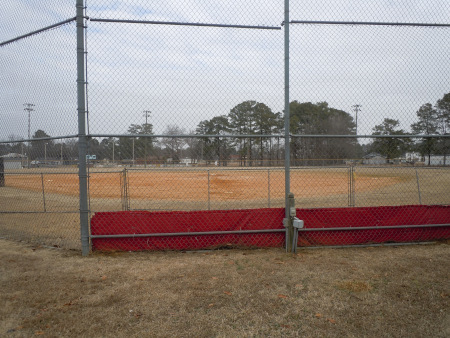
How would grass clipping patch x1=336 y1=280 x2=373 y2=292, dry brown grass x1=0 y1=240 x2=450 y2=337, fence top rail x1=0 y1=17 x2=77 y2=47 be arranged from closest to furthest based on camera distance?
dry brown grass x1=0 y1=240 x2=450 y2=337 → grass clipping patch x1=336 y1=280 x2=373 y2=292 → fence top rail x1=0 y1=17 x2=77 y2=47

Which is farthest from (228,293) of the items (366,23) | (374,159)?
(366,23)

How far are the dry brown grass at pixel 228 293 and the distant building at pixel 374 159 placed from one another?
192cm

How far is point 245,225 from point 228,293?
5.87ft

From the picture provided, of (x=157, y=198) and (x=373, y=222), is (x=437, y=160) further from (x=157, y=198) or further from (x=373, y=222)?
(x=157, y=198)

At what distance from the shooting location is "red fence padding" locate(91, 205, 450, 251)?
5277 millimetres

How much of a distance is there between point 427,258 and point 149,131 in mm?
5303

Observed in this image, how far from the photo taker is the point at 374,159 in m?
6.18

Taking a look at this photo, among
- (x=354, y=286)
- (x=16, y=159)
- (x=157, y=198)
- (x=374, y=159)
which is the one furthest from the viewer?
(x=157, y=198)

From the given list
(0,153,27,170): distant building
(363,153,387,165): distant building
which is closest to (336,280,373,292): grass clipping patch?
(363,153,387,165): distant building

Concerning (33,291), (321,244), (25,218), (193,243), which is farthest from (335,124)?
(25,218)

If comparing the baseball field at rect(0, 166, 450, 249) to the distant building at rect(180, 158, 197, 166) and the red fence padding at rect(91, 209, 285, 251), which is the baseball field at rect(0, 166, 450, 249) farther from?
the red fence padding at rect(91, 209, 285, 251)

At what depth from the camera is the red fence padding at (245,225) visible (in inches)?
208

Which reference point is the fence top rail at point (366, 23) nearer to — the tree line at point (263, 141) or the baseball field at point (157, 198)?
the tree line at point (263, 141)

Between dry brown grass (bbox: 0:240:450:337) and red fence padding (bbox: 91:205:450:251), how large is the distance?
0.24m
